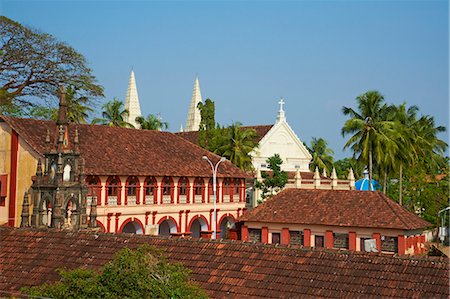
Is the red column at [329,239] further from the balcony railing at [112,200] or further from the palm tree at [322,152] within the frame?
the palm tree at [322,152]

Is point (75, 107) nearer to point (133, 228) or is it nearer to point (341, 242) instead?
point (133, 228)

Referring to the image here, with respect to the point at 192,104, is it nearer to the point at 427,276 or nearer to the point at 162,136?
the point at 162,136

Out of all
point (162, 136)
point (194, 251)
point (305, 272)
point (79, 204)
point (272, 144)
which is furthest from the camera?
point (272, 144)

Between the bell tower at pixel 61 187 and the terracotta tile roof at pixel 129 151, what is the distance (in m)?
7.80

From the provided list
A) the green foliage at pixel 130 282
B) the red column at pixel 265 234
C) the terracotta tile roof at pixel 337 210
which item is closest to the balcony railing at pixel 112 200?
the terracotta tile roof at pixel 337 210

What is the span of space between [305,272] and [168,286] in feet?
10.4

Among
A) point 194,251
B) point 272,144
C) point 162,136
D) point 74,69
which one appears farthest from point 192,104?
point 194,251

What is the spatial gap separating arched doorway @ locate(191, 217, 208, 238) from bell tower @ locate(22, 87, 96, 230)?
1739 centimetres

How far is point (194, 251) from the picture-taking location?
49.8 feet

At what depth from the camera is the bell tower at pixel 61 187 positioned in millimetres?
21875

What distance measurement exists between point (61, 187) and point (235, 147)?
27256mm

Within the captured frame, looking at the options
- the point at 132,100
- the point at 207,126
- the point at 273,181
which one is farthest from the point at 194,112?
the point at 273,181

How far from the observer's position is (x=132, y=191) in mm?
35312

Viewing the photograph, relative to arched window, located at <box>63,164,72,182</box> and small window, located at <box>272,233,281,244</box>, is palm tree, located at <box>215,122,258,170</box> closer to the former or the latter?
small window, located at <box>272,233,281,244</box>
